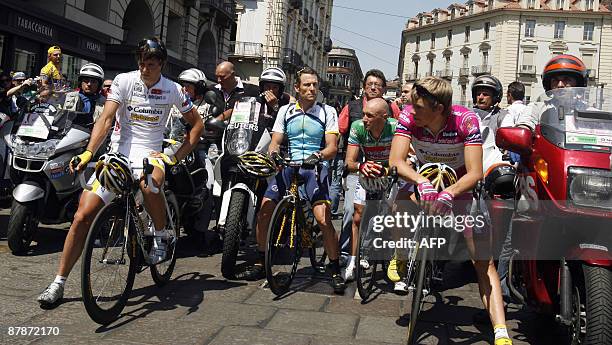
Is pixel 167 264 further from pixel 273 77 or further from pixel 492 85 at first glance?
pixel 492 85

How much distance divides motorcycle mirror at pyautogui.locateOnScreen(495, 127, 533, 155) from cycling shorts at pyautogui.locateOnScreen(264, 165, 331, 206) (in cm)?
183

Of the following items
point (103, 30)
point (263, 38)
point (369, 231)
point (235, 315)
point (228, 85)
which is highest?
point (263, 38)

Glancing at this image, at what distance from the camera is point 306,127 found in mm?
5340

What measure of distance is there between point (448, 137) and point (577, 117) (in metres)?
0.78

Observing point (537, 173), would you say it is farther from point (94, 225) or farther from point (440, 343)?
point (94, 225)

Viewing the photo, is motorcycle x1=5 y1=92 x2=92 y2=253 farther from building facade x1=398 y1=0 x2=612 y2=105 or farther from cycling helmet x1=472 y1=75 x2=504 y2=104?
building facade x1=398 y1=0 x2=612 y2=105

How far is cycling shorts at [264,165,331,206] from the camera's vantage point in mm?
5156

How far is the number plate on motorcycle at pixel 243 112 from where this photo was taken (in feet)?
19.0

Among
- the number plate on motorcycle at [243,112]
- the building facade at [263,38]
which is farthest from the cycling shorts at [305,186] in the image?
the building facade at [263,38]

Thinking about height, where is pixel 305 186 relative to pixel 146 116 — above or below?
below

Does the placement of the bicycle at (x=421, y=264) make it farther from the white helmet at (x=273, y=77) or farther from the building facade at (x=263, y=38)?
the building facade at (x=263, y=38)

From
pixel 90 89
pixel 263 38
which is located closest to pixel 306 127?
pixel 90 89

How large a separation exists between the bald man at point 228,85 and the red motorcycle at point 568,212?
3552 millimetres

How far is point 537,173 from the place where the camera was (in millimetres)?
3682
